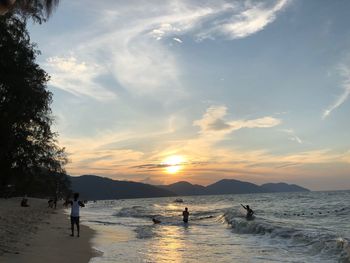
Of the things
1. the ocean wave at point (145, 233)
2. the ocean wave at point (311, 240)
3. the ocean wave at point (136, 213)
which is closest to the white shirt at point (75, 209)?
the ocean wave at point (145, 233)

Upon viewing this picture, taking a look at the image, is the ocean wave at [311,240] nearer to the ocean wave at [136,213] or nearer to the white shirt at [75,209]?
the white shirt at [75,209]

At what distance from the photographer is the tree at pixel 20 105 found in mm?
29281

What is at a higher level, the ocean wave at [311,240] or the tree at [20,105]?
the tree at [20,105]

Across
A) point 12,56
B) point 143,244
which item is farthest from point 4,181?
point 143,244

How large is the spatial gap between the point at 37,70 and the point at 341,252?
25593 millimetres

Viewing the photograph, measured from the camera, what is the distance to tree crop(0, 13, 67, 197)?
29.3m

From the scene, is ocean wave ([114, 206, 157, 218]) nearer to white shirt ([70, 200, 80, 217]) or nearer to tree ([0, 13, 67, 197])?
tree ([0, 13, 67, 197])

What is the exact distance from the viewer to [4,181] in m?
46.6

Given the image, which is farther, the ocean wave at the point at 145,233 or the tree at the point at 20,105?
the tree at the point at 20,105

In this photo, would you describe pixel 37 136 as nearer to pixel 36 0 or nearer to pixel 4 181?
pixel 4 181

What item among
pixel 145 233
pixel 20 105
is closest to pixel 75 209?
pixel 145 233

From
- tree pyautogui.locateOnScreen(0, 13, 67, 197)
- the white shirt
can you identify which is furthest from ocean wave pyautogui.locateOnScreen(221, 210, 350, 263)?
tree pyautogui.locateOnScreen(0, 13, 67, 197)

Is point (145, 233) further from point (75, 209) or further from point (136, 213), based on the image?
point (136, 213)

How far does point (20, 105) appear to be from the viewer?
1262 inches
